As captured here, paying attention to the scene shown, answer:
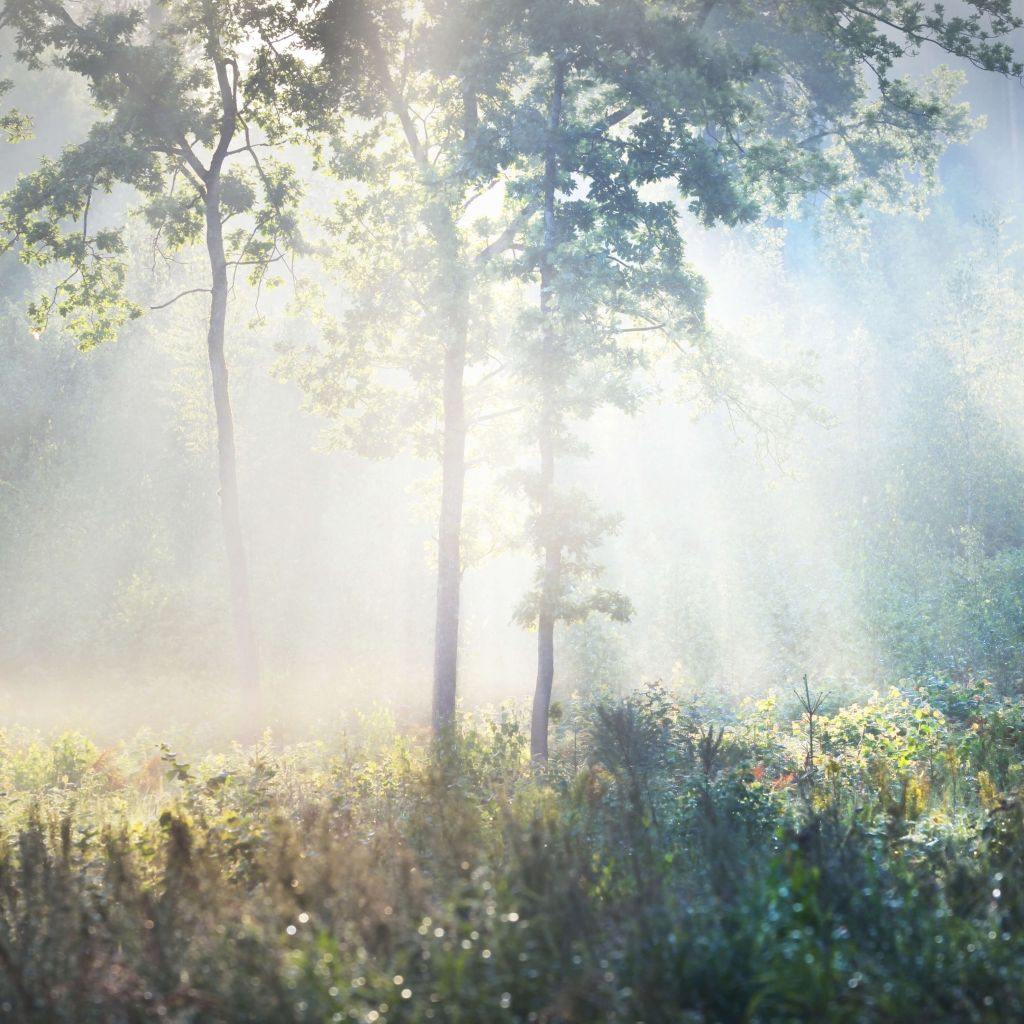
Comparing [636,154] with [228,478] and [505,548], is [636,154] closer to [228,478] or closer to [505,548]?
[505,548]

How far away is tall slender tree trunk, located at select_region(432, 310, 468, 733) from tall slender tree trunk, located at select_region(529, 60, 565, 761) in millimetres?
1699

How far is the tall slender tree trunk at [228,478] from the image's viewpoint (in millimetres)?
16938

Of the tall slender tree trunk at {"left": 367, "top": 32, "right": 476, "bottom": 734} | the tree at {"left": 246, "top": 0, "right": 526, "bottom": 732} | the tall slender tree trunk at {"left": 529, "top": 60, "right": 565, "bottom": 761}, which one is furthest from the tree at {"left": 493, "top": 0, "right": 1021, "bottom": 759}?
the tall slender tree trunk at {"left": 367, "top": 32, "right": 476, "bottom": 734}

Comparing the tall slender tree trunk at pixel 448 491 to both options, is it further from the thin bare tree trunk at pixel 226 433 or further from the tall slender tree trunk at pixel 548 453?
the thin bare tree trunk at pixel 226 433

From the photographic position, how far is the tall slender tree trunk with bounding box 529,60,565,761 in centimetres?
1381

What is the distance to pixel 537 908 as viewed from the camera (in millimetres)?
5023

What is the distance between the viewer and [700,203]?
46.8 ft

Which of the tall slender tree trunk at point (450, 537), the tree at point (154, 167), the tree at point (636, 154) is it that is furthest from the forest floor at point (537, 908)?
the tree at point (154, 167)

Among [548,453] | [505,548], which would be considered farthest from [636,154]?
[505,548]

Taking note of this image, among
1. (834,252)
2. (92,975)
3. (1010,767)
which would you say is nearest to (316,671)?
(1010,767)

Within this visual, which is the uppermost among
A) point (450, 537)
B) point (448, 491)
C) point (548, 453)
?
point (548, 453)

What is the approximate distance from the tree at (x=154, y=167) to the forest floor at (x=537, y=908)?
9824 millimetres

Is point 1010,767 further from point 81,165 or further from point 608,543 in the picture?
point 608,543

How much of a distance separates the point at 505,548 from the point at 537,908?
409 inches
